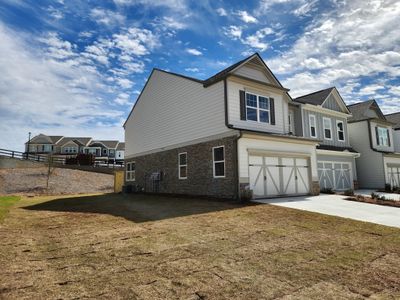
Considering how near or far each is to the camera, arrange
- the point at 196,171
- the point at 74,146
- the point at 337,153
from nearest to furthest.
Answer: the point at 196,171 → the point at 337,153 → the point at 74,146

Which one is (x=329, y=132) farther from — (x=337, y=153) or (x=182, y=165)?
(x=182, y=165)

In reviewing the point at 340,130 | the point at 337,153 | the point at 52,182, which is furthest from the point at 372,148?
the point at 52,182

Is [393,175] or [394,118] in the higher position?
[394,118]

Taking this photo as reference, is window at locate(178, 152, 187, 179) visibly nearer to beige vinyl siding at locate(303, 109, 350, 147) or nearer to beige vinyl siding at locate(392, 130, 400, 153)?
beige vinyl siding at locate(303, 109, 350, 147)

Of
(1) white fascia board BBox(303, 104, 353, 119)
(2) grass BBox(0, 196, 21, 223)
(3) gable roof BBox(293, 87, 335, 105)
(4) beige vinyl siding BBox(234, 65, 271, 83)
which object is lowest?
(2) grass BBox(0, 196, 21, 223)

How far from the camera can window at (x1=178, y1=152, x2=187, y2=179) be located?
19.4 m

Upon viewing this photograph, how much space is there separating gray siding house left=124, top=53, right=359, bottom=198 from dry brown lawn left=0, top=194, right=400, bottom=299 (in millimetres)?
6245

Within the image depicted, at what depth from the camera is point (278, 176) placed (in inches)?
674

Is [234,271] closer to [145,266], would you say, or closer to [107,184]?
[145,266]

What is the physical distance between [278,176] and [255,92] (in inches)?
208

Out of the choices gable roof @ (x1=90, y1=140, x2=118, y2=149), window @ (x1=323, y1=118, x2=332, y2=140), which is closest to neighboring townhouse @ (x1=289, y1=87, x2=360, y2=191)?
window @ (x1=323, y1=118, x2=332, y2=140)

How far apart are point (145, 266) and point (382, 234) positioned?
23.5 feet

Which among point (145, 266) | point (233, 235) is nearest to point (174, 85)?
point (233, 235)

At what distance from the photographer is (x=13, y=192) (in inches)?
1081
